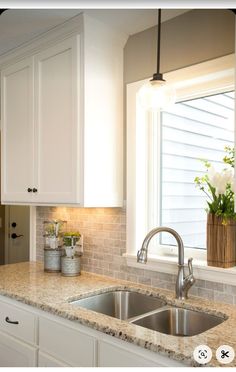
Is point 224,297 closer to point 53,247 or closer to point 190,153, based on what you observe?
point 190,153

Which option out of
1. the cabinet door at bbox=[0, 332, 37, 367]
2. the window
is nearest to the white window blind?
the window

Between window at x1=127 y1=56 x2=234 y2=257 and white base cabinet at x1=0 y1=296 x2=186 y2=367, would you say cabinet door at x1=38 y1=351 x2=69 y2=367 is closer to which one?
white base cabinet at x1=0 y1=296 x2=186 y2=367

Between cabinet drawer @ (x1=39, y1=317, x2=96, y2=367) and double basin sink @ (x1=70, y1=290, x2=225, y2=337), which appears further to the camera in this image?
double basin sink @ (x1=70, y1=290, x2=225, y2=337)

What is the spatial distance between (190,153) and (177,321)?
3.17 ft

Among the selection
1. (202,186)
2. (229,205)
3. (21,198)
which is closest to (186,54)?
(202,186)

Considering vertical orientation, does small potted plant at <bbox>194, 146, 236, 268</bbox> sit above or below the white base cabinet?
above

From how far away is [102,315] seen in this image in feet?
4.88

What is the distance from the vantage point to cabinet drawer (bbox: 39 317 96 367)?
4.71 ft

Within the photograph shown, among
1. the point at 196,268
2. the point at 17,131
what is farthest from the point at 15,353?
the point at 17,131

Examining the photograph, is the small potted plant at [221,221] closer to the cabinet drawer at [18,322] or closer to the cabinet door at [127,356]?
the cabinet door at [127,356]

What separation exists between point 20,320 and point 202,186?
1.24 metres

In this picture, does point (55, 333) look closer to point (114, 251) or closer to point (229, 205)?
point (114, 251)

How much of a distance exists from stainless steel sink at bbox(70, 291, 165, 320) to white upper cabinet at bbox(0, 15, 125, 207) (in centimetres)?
53

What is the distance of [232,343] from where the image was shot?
1.20 m
